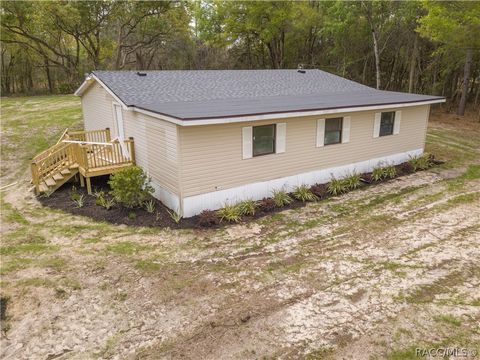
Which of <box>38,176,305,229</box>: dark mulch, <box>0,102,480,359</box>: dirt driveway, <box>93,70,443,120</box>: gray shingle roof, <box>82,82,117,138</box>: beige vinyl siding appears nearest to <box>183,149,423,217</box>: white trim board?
<box>38,176,305,229</box>: dark mulch

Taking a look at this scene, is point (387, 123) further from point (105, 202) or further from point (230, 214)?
point (105, 202)

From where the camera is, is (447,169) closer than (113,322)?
No

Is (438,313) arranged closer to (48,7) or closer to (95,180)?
(95,180)

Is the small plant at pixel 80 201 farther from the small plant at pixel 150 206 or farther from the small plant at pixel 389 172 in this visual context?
the small plant at pixel 389 172

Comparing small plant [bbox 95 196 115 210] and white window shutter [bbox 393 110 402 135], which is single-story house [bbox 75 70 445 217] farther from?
small plant [bbox 95 196 115 210]

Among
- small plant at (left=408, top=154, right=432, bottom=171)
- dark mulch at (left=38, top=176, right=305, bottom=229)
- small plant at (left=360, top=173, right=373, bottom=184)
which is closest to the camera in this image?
dark mulch at (left=38, top=176, right=305, bottom=229)

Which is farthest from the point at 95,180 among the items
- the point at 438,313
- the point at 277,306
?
the point at 438,313
